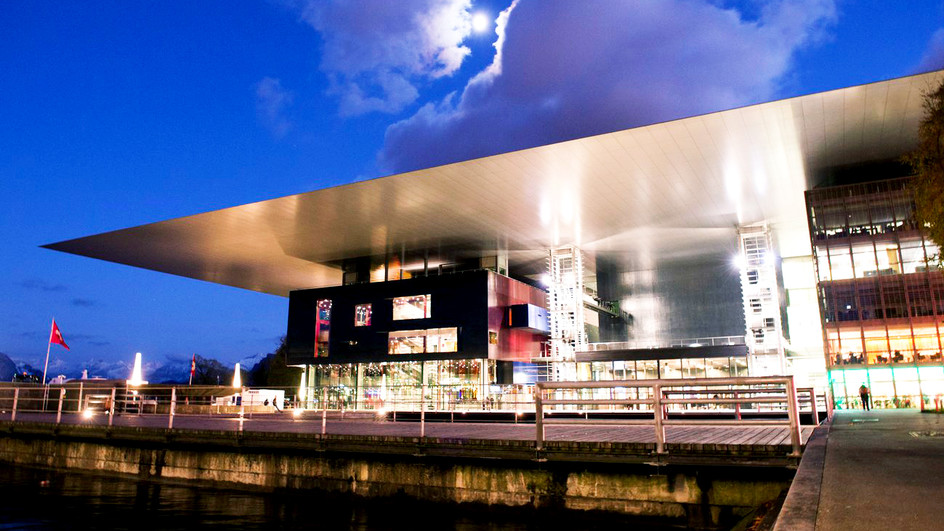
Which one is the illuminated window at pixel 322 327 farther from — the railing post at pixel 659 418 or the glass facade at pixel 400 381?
the railing post at pixel 659 418

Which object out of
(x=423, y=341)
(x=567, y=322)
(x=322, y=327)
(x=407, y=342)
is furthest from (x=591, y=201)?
(x=322, y=327)

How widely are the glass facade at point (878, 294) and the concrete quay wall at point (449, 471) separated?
884 inches

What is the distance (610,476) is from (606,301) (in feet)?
133

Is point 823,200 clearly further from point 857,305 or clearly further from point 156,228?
point 156,228

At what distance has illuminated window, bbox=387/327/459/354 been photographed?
136 feet

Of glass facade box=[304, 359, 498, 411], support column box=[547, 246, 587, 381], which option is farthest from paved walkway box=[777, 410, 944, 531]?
glass facade box=[304, 359, 498, 411]

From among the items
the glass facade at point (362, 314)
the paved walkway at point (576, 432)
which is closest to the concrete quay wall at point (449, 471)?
the paved walkway at point (576, 432)

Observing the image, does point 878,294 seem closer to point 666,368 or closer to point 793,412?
point 666,368

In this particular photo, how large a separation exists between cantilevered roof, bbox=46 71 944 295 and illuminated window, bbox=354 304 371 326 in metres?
3.67

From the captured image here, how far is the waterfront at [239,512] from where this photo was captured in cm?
930

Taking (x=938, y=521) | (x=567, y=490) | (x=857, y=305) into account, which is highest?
(x=857, y=305)

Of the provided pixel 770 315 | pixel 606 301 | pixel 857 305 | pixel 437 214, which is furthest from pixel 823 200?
pixel 606 301

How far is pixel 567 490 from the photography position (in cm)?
923

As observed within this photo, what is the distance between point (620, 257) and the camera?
42812 millimetres
